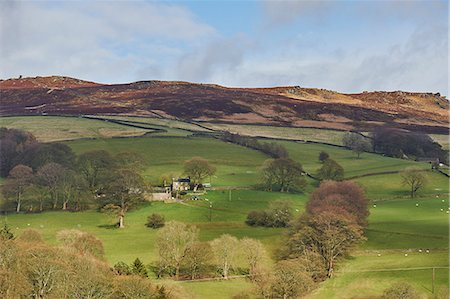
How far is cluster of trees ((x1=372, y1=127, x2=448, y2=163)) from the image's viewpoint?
545ft

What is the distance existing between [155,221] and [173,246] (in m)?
21.0

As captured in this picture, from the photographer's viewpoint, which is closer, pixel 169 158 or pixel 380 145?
pixel 169 158

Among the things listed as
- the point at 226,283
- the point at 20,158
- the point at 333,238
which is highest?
the point at 20,158

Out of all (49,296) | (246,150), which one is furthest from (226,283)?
(246,150)

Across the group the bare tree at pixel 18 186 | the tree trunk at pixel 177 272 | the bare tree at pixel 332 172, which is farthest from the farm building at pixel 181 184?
the tree trunk at pixel 177 272

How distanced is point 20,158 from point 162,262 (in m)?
70.8

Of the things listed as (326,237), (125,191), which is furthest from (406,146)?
(326,237)

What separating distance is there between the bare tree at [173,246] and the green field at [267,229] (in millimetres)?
4270

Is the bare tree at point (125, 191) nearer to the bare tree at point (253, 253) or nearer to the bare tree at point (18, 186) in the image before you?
the bare tree at point (18, 186)

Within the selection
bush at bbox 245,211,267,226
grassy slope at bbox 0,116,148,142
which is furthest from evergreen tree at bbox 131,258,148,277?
grassy slope at bbox 0,116,148,142

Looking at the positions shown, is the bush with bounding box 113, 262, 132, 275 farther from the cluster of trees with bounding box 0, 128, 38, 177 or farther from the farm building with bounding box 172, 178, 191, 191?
the cluster of trees with bounding box 0, 128, 38, 177

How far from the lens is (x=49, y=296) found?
154 feet

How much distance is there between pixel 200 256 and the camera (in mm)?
68938

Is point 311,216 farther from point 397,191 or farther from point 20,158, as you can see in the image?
point 20,158
